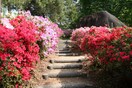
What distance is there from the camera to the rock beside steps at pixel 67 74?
740 cm

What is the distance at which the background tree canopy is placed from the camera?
1363 inches

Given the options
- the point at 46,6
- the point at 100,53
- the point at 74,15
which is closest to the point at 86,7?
the point at 46,6

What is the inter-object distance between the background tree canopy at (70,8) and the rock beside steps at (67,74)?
25.4m

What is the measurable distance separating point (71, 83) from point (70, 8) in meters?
39.9

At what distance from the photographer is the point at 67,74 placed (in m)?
8.38

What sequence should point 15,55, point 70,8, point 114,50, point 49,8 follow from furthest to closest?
1. point 70,8
2. point 49,8
3. point 114,50
4. point 15,55

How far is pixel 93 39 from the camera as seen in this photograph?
8.23m

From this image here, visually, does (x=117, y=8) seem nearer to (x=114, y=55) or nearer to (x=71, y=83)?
(x=71, y=83)

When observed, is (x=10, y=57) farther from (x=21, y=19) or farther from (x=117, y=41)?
(x=117, y=41)

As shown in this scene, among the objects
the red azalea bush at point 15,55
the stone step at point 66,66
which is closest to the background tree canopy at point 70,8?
the stone step at point 66,66

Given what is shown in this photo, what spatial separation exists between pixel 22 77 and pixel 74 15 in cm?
4266

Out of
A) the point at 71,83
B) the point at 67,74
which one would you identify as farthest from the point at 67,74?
the point at 71,83

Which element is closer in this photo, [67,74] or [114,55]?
[114,55]

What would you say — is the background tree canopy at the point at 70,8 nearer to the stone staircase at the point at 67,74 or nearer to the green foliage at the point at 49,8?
the green foliage at the point at 49,8
